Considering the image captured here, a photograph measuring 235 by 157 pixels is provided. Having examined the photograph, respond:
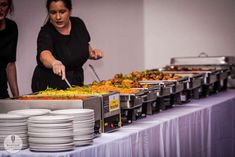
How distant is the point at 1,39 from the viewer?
3988 millimetres

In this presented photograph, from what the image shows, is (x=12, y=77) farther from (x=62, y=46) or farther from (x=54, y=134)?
(x=54, y=134)

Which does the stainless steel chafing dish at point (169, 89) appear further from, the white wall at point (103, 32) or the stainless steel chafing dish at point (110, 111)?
the white wall at point (103, 32)

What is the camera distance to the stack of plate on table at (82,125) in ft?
8.87

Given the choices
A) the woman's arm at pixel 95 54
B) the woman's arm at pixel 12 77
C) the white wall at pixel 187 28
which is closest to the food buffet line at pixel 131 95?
the woman's arm at pixel 95 54

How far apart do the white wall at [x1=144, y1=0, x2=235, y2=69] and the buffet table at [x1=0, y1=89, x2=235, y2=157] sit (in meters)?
1.67

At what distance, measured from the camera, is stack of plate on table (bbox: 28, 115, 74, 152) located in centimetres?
255

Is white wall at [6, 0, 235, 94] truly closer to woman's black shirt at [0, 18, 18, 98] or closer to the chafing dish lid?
the chafing dish lid

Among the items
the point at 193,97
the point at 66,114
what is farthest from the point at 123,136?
the point at 193,97

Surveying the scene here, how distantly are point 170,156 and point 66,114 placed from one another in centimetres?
101

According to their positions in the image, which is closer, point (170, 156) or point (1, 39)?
point (170, 156)

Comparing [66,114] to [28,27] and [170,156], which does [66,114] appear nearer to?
[170,156]

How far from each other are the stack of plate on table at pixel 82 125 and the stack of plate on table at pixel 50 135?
0.11m

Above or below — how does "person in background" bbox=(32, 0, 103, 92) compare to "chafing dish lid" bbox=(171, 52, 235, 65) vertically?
above

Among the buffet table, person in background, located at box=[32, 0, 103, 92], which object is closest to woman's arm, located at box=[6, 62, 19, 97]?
person in background, located at box=[32, 0, 103, 92]
